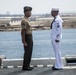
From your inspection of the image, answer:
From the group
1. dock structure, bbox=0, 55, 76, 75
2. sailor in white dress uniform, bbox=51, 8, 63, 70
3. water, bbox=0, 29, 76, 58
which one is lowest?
water, bbox=0, 29, 76, 58

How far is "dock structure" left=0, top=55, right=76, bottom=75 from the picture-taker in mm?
10109

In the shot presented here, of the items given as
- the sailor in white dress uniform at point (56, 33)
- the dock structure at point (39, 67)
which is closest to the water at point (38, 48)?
the dock structure at point (39, 67)

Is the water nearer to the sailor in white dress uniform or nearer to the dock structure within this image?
the dock structure

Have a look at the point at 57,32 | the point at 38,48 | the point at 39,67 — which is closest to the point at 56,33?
the point at 57,32

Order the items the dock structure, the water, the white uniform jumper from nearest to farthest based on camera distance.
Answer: the dock structure
the white uniform jumper
the water

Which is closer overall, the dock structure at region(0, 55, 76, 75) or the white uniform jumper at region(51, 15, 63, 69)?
the dock structure at region(0, 55, 76, 75)

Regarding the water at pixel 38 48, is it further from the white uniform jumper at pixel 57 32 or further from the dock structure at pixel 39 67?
the white uniform jumper at pixel 57 32

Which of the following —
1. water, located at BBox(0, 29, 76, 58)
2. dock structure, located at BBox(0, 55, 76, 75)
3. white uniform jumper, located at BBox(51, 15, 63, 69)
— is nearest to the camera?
dock structure, located at BBox(0, 55, 76, 75)

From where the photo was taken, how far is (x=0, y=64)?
37.1 ft

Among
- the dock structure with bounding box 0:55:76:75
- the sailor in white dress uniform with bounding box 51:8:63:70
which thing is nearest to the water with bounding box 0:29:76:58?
the dock structure with bounding box 0:55:76:75

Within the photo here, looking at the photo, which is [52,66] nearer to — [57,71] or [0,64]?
[57,71]

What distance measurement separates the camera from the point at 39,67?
10977 mm

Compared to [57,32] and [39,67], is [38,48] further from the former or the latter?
[57,32]

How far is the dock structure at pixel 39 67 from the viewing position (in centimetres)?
1011
